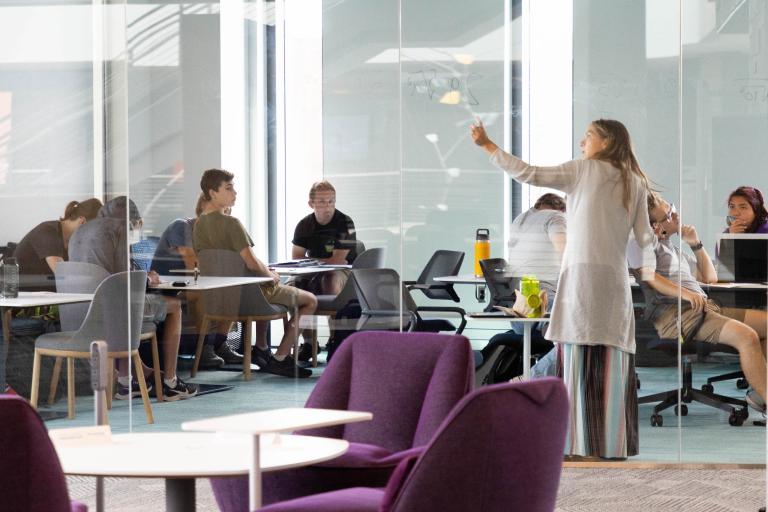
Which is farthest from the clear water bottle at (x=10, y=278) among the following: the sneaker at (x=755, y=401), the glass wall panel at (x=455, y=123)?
the sneaker at (x=755, y=401)

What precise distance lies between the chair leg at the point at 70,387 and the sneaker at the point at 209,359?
0.75 meters

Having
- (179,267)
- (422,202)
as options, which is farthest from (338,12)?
Answer: (179,267)

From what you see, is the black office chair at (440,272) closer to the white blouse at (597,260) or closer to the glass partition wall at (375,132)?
the glass partition wall at (375,132)

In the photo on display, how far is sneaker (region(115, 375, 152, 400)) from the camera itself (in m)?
6.96

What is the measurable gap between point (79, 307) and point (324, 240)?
58.5 inches

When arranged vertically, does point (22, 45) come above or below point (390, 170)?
above

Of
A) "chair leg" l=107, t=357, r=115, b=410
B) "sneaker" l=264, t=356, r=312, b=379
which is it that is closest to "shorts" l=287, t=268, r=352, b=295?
"sneaker" l=264, t=356, r=312, b=379

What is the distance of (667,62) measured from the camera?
6461mm

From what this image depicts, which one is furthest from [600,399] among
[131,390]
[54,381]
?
[54,381]

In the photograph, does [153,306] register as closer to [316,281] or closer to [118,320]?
[118,320]

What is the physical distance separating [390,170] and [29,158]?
2.17m

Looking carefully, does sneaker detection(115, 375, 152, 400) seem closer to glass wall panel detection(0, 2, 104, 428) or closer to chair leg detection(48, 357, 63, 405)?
glass wall panel detection(0, 2, 104, 428)

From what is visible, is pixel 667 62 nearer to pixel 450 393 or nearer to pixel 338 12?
pixel 338 12

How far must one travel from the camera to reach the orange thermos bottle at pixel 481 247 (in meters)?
6.62
